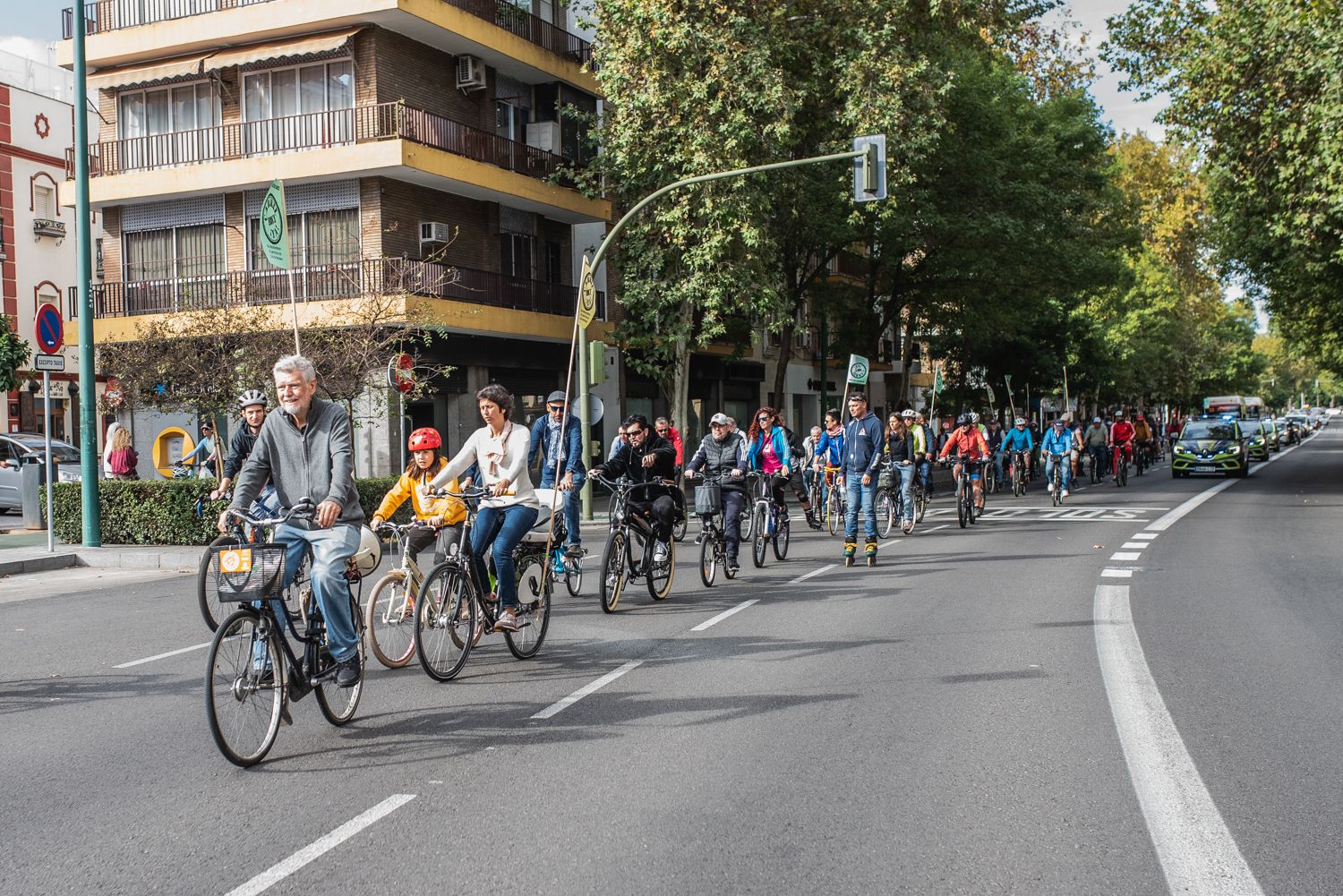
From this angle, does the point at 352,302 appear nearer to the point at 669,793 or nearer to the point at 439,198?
the point at 439,198

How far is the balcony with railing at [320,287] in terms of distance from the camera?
84.2 feet

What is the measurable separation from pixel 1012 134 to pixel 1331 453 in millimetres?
36826

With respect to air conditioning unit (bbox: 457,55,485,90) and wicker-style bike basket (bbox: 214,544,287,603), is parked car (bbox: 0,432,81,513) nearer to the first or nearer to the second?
air conditioning unit (bbox: 457,55,485,90)

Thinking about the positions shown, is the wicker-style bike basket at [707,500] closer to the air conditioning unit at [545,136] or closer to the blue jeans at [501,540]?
the blue jeans at [501,540]

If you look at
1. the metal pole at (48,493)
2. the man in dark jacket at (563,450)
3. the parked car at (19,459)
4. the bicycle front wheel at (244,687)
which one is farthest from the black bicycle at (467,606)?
the parked car at (19,459)

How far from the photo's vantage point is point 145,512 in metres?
18.0

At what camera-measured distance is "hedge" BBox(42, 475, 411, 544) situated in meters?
17.7

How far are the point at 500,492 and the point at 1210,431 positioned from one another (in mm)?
32872

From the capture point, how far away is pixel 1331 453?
58844 mm

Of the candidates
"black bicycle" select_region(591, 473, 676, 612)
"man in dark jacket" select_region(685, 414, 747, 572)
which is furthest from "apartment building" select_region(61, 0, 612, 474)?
"black bicycle" select_region(591, 473, 676, 612)

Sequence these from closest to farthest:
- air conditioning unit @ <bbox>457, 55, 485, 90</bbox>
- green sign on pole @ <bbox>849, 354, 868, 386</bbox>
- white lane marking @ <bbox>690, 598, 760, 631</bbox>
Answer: white lane marking @ <bbox>690, 598, 760, 631</bbox> < green sign on pole @ <bbox>849, 354, 868, 386</bbox> < air conditioning unit @ <bbox>457, 55, 485, 90</bbox>

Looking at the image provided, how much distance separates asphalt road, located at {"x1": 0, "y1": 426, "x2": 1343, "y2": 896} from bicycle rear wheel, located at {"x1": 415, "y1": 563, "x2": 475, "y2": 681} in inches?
6.7

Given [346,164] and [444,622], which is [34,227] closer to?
[346,164]

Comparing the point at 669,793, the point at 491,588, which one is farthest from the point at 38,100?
the point at 669,793
